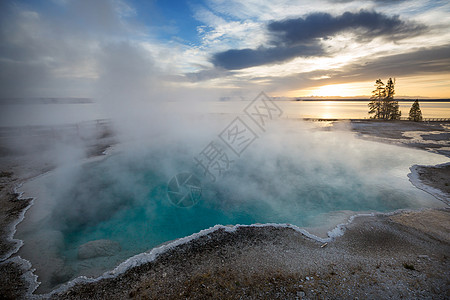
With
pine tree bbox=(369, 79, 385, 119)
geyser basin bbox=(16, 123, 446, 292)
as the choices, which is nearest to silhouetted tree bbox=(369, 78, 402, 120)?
pine tree bbox=(369, 79, 385, 119)

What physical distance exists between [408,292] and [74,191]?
1477cm

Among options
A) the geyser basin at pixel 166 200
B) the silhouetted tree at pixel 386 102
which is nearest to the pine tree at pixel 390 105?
the silhouetted tree at pixel 386 102

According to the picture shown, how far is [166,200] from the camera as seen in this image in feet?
34.7

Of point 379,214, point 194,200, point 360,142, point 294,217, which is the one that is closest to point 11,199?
point 194,200

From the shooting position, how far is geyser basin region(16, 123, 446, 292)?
277 inches

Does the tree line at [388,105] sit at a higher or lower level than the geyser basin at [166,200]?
higher

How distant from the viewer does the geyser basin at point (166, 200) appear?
7031 mm

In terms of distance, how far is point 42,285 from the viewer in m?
5.37

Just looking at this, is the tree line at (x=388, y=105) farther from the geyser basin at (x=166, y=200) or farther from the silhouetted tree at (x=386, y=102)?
the geyser basin at (x=166, y=200)

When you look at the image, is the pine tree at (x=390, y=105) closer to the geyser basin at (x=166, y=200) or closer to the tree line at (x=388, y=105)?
the tree line at (x=388, y=105)

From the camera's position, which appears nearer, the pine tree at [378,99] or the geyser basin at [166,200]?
A: the geyser basin at [166,200]

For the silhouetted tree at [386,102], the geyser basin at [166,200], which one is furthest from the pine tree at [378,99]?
the geyser basin at [166,200]

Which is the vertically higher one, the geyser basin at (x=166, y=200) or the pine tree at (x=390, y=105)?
the pine tree at (x=390, y=105)

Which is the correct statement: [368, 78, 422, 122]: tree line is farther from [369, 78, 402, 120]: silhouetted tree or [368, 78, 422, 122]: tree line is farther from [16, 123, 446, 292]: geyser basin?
[16, 123, 446, 292]: geyser basin
